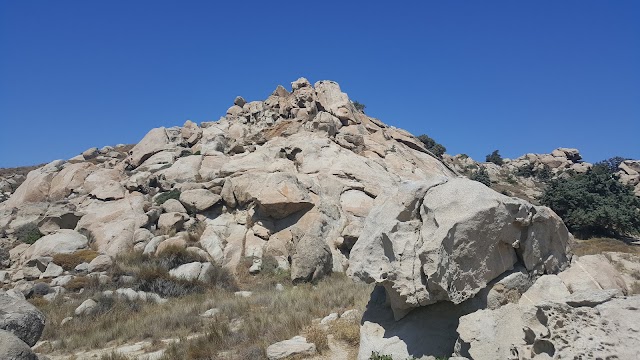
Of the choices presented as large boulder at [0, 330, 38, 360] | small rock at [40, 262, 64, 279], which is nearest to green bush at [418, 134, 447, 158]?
small rock at [40, 262, 64, 279]

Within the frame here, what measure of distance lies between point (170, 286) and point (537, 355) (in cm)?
1144

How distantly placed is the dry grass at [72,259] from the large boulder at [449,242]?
12.7m

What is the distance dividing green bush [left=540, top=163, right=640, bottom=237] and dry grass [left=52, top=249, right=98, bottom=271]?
77.9 ft

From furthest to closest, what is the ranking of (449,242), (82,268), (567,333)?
1. (82,268)
2. (449,242)
3. (567,333)

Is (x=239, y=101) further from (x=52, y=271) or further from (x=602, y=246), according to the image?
(x=602, y=246)

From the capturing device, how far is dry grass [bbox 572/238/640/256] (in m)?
17.8

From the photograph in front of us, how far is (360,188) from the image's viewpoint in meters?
19.4

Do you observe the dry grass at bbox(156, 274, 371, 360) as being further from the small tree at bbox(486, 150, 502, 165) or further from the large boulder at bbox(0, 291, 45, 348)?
the small tree at bbox(486, 150, 502, 165)

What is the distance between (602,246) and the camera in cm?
1905

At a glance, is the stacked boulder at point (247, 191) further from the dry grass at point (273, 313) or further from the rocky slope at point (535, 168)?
the rocky slope at point (535, 168)

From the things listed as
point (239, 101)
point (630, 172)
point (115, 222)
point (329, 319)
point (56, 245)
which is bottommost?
point (329, 319)

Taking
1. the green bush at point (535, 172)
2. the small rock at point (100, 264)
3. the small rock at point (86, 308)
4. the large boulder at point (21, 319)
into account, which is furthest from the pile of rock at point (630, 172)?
the large boulder at point (21, 319)

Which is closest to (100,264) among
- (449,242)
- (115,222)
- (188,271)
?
(188,271)

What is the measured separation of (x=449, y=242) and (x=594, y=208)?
22280 mm
